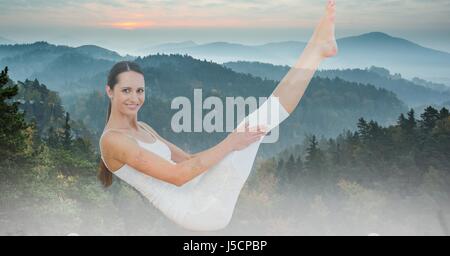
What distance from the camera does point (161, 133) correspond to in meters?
3.21

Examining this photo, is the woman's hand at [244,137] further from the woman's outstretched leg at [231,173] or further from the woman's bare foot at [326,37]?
the woman's bare foot at [326,37]

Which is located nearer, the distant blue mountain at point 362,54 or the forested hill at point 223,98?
the forested hill at point 223,98

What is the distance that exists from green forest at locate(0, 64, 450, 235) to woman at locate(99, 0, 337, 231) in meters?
0.49

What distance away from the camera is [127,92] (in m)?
2.81

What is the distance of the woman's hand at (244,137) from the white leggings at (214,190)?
3cm

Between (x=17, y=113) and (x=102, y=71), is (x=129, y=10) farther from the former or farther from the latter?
(x=17, y=113)

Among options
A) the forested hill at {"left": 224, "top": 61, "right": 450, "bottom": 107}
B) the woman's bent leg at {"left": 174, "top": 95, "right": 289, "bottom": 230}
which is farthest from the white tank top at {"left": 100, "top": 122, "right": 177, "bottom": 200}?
the forested hill at {"left": 224, "top": 61, "right": 450, "bottom": 107}

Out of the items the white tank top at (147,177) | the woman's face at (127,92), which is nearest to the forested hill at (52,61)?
the woman's face at (127,92)

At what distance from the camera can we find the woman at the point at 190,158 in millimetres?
2766

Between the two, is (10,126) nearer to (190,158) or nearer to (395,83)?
(190,158)

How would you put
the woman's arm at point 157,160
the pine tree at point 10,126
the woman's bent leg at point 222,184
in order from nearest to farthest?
the woman's arm at point 157,160 < the woman's bent leg at point 222,184 < the pine tree at point 10,126

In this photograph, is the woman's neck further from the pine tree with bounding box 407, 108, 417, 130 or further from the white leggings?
the pine tree with bounding box 407, 108, 417, 130
